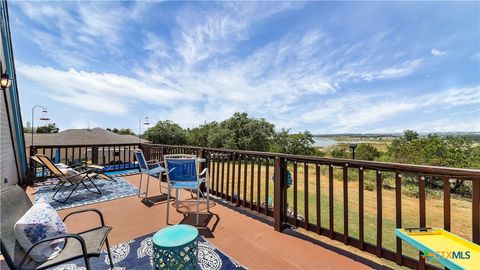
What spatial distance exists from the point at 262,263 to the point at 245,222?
98 cm

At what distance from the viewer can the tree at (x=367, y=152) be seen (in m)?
24.9

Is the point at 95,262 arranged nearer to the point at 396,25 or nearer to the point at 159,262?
the point at 159,262

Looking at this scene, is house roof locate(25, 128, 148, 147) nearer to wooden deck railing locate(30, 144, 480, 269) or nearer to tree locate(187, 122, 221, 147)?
wooden deck railing locate(30, 144, 480, 269)

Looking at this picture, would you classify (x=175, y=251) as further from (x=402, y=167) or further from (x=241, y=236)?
(x=402, y=167)

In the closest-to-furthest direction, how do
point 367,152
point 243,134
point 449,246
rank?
point 449,246 → point 367,152 → point 243,134

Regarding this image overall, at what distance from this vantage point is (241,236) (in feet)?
8.65

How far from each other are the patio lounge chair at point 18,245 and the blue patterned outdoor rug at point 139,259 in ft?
1.28

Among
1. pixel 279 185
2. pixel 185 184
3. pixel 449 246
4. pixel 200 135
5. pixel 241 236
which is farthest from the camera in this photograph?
pixel 200 135

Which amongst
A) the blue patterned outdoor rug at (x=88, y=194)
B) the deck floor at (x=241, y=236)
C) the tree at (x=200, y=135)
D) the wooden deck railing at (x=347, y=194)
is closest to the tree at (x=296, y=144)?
the tree at (x=200, y=135)

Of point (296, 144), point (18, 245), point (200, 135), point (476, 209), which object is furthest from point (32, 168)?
point (200, 135)

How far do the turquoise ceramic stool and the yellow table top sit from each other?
69.3 inches

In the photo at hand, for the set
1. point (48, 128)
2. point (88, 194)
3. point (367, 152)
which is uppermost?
point (48, 128)

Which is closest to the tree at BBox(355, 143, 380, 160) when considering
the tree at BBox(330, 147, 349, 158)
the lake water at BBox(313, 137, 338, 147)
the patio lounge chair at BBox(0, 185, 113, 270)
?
the tree at BBox(330, 147, 349, 158)

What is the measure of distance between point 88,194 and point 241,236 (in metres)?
3.80
